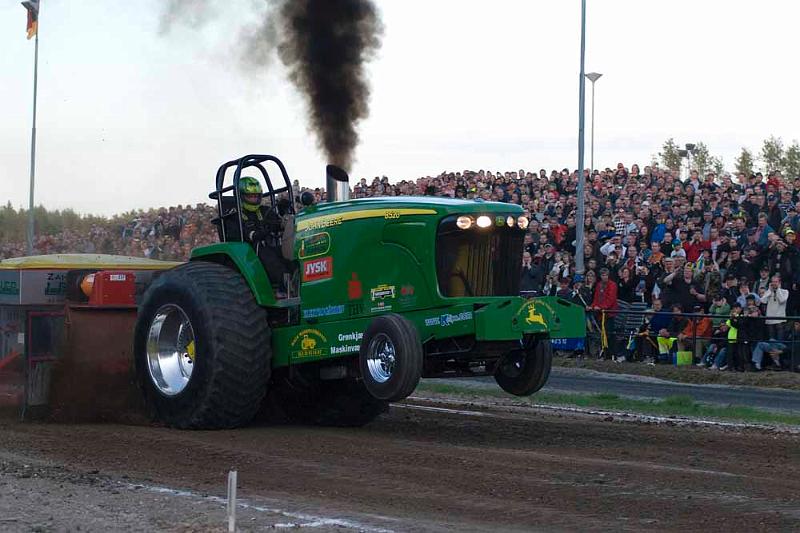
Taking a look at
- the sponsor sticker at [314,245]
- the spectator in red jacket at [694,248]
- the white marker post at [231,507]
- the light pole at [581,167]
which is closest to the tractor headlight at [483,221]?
the sponsor sticker at [314,245]

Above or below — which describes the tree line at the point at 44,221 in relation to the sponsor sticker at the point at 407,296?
above

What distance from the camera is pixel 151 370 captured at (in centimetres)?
1159

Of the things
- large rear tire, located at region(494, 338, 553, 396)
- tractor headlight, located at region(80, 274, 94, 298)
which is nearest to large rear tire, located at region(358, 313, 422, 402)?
large rear tire, located at region(494, 338, 553, 396)

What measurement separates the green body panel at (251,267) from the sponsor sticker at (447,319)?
1.69 m

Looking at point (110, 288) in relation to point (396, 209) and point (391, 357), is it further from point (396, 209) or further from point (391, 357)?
point (391, 357)

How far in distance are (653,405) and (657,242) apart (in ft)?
20.3

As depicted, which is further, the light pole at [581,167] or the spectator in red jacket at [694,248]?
the light pole at [581,167]

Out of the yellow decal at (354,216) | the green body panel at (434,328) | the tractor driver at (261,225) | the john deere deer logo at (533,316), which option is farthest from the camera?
the tractor driver at (261,225)

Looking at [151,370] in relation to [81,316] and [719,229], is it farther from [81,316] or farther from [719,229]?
[719,229]

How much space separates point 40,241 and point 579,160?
528 inches

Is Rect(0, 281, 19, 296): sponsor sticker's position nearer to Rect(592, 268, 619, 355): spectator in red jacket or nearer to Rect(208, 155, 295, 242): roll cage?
Rect(208, 155, 295, 242): roll cage

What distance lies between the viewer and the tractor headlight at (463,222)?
10.3 metres

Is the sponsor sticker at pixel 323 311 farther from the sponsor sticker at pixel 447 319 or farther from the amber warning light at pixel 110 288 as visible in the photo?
the amber warning light at pixel 110 288

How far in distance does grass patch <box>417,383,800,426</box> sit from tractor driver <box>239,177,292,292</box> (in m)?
4.64
